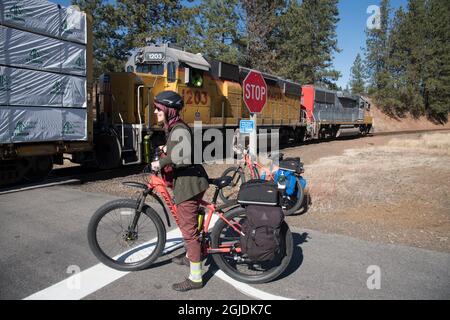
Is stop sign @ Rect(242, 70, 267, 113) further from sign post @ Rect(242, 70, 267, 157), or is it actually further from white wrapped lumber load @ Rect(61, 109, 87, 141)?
white wrapped lumber load @ Rect(61, 109, 87, 141)

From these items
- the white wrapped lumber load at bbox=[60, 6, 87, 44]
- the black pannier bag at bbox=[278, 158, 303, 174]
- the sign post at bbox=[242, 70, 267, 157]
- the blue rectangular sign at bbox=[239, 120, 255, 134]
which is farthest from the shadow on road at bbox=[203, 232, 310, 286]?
the white wrapped lumber load at bbox=[60, 6, 87, 44]

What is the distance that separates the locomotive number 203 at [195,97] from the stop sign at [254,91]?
5.19 metres

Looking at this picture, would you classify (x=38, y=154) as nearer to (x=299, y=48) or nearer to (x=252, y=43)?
(x=252, y=43)

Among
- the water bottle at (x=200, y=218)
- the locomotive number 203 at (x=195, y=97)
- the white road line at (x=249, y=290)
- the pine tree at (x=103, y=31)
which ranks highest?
the pine tree at (x=103, y=31)

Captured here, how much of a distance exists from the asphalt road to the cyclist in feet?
0.84

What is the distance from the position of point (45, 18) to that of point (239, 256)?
697cm

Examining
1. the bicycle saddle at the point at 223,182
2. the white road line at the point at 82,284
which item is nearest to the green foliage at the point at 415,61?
the bicycle saddle at the point at 223,182

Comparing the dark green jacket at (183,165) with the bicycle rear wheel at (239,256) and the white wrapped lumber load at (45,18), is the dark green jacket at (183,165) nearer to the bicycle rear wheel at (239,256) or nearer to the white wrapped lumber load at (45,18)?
the bicycle rear wheel at (239,256)

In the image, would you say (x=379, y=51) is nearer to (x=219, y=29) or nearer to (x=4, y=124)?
(x=219, y=29)

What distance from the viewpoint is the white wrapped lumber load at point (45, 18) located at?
23.1 ft

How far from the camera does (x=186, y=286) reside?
3.46 metres

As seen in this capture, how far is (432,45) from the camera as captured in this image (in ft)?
167

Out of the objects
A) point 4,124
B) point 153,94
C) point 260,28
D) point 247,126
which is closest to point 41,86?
point 4,124
